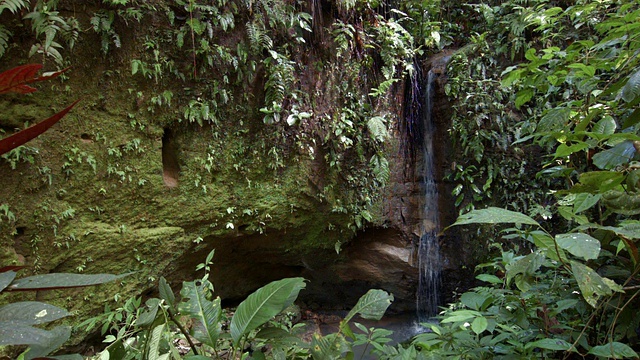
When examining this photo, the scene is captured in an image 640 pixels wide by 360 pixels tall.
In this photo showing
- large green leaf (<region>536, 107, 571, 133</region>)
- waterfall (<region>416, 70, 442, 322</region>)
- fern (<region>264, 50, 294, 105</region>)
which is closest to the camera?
large green leaf (<region>536, 107, 571, 133</region>)

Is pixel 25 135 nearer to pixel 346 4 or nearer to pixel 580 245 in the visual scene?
pixel 580 245

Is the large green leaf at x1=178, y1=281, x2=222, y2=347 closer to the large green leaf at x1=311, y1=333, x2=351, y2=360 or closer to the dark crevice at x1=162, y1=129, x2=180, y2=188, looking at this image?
the large green leaf at x1=311, y1=333, x2=351, y2=360

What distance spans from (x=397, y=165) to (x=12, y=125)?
15.9ft

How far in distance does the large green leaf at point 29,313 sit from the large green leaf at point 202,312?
369mm

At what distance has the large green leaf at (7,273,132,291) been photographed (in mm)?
847

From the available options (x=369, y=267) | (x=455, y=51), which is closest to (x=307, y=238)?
(x=369, y=267)

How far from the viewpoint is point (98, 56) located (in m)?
3.07

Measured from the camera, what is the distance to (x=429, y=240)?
5.80 meters

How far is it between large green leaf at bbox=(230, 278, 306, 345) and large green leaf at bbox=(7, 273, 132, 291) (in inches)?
13.7

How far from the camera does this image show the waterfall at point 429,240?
19.0ft

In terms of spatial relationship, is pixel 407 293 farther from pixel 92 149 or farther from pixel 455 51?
pixel 92 149

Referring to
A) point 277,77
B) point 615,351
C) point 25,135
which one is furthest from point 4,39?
point 615,351

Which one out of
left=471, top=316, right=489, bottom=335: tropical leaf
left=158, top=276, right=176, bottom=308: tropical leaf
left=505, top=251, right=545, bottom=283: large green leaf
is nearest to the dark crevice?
left=158, top=276, right=176, bottom=308: tropical leaf

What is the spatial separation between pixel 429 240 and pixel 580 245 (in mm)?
4959
